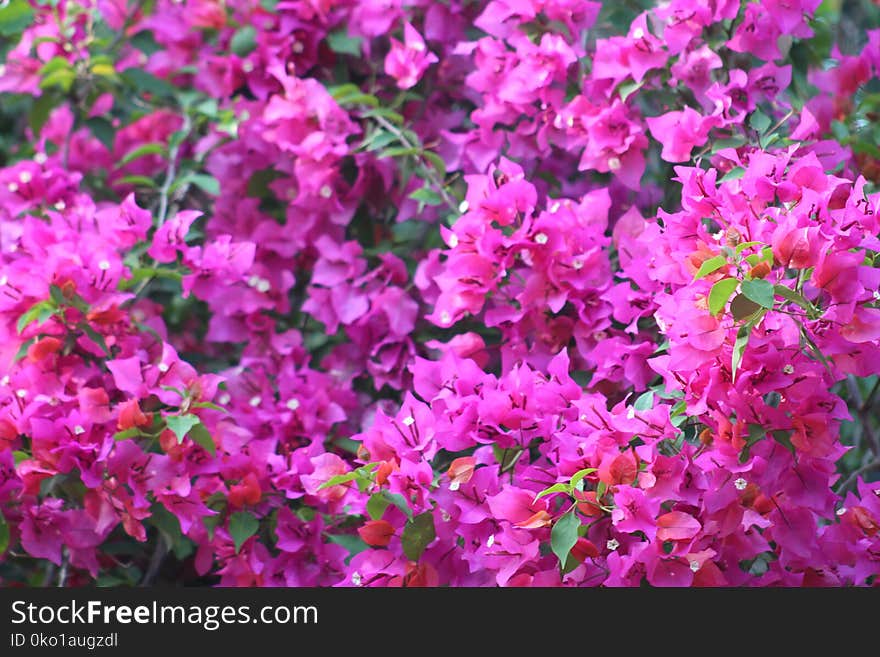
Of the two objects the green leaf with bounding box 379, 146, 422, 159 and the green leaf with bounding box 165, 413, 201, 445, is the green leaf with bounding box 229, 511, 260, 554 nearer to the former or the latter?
the green leaf with bounding box 165, 413, 201, 445

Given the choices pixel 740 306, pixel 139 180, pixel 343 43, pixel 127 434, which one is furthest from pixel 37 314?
pixel 740 306

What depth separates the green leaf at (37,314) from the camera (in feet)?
4.83

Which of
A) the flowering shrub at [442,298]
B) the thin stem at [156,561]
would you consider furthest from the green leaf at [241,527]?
the thin stem at [156,561]

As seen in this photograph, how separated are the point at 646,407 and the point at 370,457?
0.34 m

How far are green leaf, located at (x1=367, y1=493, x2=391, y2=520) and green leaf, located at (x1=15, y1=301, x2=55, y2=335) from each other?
0.53 meters

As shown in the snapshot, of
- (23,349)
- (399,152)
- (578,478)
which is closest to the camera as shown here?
(578,478)

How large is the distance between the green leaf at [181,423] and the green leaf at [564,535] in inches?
18.5

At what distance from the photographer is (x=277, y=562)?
153 centimetres

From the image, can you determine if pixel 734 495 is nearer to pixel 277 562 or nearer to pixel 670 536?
pixel 670 536

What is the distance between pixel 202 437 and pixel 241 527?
5.3 inches

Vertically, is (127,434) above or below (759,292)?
below

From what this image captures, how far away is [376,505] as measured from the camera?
1291mm

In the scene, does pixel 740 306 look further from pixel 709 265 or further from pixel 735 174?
pixel 735 174

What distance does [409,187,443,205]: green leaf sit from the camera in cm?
168
